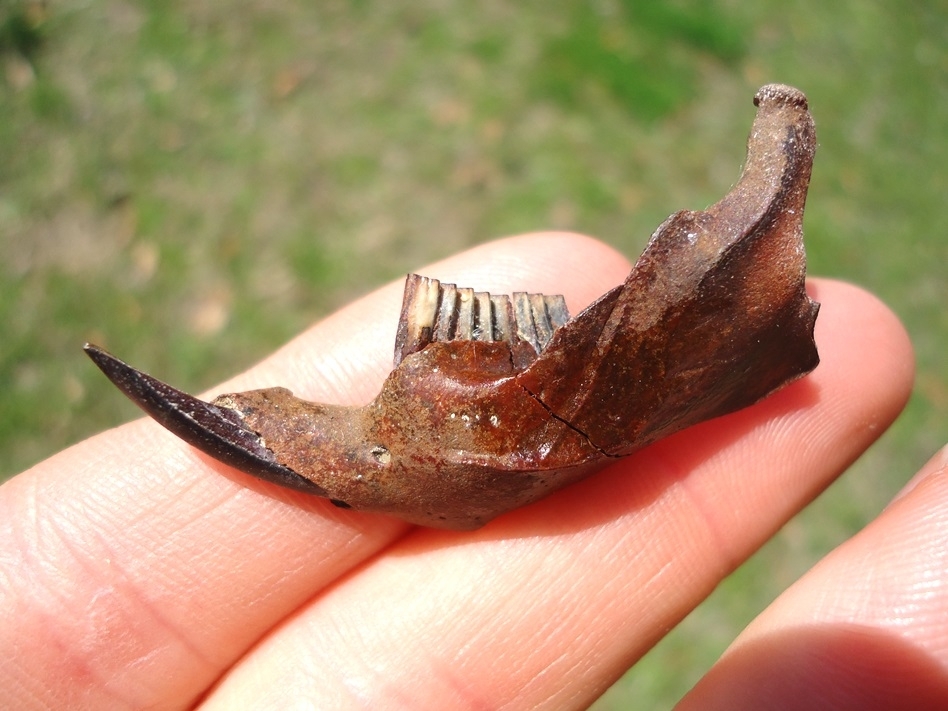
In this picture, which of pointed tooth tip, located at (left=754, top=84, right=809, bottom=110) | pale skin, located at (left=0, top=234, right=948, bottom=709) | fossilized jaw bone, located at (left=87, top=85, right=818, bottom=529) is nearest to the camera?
fossilized jaw bone, located at (left=87, top=85, right=818, bottom=529)

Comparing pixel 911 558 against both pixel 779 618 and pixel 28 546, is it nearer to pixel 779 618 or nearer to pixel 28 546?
pixel 779 618

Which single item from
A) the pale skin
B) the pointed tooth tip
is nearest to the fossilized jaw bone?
the pointed tooth tip

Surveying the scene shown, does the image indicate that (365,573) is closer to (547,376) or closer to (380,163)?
(547,376)

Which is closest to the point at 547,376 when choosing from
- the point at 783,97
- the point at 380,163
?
the point at 783,97

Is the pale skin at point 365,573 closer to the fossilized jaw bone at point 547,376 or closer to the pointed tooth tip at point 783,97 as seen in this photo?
the fossilized jaw bone at point 547,376

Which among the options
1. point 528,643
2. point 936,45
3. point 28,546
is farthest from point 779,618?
point 936,45

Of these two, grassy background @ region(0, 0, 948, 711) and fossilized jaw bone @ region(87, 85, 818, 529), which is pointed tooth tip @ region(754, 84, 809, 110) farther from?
grassy background @ region(0, 0, 948, 711)
